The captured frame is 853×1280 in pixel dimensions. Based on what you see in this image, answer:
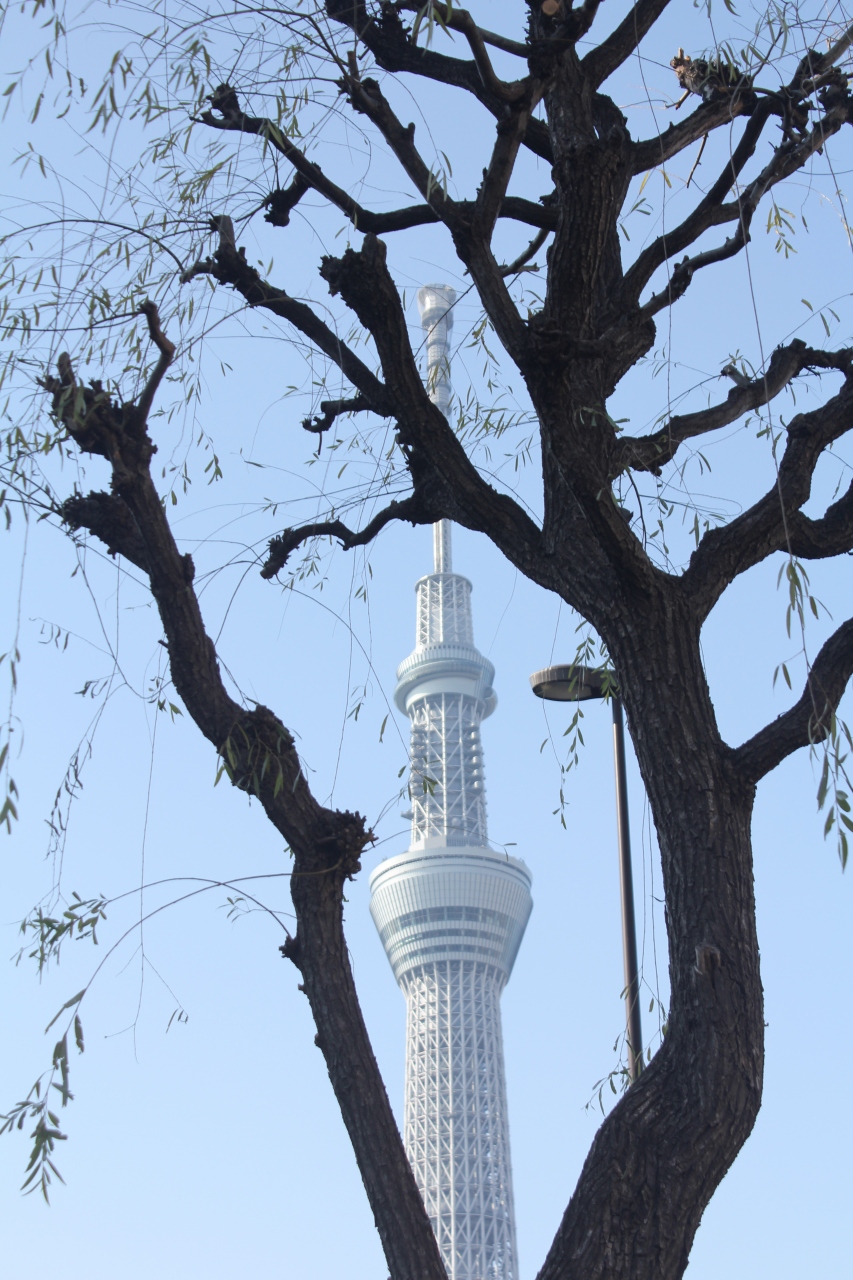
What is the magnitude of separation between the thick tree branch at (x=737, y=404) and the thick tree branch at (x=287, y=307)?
84cm

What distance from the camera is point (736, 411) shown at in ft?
14.1

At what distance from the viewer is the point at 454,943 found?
264 ft

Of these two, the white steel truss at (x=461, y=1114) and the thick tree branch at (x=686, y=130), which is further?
the white steel truss at (x=461, y=1114)

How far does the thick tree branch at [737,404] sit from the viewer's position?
4203mm

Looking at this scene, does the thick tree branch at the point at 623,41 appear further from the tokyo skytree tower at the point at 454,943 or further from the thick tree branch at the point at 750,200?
the tokyo skytree tower at the point at 454,943

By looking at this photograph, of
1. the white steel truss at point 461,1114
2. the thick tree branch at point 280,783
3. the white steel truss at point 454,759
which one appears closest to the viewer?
the thick tree branch at point 280,783

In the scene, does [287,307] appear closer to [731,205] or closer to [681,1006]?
[731,205]

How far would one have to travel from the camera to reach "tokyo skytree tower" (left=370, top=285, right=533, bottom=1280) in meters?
72.9

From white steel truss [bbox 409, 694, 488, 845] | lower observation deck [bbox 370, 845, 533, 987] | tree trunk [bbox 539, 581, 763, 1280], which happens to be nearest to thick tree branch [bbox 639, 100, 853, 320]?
tree trunk [bbox 539, 581, 763, 1280]

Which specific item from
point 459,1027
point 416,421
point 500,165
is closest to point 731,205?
point 500,165

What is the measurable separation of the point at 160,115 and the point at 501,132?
1.06m

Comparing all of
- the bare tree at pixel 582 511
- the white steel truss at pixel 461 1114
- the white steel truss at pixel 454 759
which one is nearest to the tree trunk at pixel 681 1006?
the bare tree at pixel 582 511

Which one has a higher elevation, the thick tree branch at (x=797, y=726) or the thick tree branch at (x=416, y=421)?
the thick tree branch at (x=416, y=421)

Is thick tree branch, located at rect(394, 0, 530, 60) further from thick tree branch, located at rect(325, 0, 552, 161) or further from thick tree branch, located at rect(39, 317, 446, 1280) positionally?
thick tree branch, located at rect(39, 317, 446, 1280)
